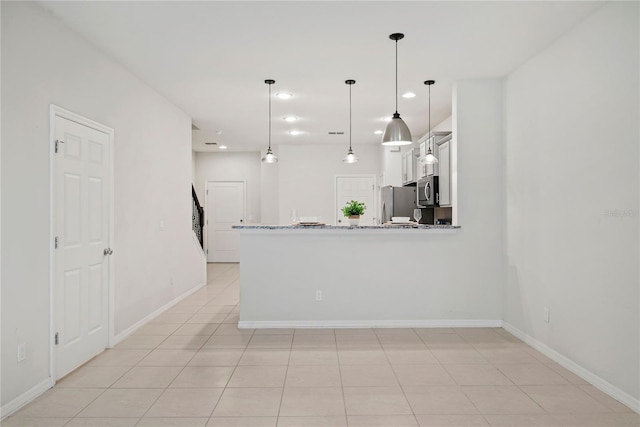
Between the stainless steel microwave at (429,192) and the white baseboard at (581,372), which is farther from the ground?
the stainless steel microwave at (429,192)

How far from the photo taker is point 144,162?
16.1 feet

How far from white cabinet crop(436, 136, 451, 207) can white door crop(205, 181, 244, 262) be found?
6069 millimetres

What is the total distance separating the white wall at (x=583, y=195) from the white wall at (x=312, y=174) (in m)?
5.21

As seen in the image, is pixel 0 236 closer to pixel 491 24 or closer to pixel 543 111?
pixel 491 24

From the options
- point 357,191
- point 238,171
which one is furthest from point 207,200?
point 357,191

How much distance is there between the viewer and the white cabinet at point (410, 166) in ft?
22.4

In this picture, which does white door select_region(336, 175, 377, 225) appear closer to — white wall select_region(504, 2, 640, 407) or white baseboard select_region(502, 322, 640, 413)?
white wall select_region(504, 2, 640, 407)

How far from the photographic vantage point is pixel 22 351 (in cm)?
287

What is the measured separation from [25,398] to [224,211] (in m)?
7.67

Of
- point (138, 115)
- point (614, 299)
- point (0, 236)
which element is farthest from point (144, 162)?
point (614, 299)

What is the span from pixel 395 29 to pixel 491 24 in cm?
78

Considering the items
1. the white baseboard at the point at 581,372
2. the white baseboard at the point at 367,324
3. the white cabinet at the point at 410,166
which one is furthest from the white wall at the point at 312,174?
the white baseboard at the point at 581,372

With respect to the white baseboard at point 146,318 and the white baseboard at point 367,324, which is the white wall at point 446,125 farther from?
the white baseboard at point 146,318

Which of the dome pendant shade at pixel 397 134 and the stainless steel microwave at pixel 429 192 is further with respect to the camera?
the stainless steel microwave at pixel 429 192
